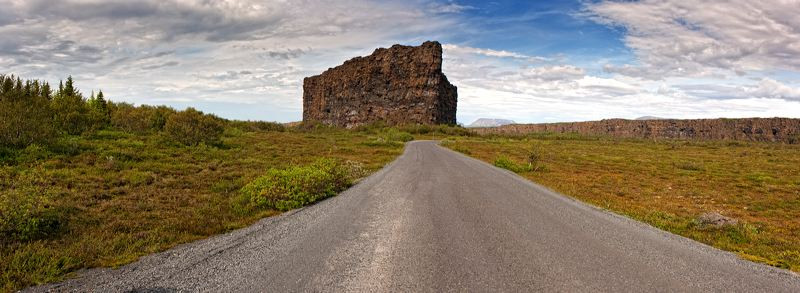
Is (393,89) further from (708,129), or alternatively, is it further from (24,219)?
(708,129)

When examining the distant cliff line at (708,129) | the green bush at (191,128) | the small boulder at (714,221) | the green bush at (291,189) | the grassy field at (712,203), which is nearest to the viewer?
the grassy field at (712,203)

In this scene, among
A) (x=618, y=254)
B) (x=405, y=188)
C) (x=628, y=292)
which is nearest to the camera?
Result: (x=628, y=292)

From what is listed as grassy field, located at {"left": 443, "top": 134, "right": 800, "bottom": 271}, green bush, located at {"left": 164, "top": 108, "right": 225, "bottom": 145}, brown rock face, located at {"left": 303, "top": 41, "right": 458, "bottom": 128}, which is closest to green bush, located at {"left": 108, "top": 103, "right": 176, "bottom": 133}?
green bush, located at {"left": 164, "top": 108, "right": 225, "bottom": 145}

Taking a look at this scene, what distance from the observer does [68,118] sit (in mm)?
23812

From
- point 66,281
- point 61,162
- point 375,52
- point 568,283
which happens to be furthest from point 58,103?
point 375,52

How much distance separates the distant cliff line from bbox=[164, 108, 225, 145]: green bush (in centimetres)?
13432

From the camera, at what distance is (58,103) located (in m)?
25.0

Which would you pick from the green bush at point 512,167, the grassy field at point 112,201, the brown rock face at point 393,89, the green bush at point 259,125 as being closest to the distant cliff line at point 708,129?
the brown rock face at point 393,89

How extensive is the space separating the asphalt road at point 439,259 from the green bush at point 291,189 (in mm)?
1499

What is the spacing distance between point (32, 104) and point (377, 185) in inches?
725

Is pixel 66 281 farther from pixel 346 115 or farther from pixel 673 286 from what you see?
pixel 346 115

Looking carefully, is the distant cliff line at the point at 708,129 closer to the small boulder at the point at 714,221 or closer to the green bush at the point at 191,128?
the green bush at the point at 191,128

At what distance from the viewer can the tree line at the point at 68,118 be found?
17.4 metres

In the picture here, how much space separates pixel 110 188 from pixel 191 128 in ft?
49.6
